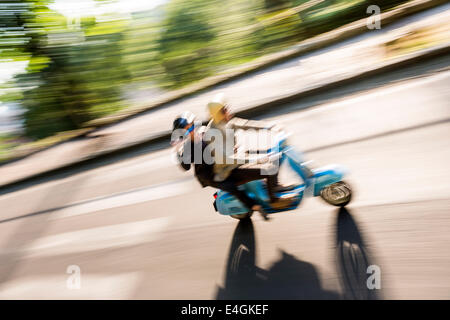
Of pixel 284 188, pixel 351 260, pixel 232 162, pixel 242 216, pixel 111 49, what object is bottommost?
pixel 351 260

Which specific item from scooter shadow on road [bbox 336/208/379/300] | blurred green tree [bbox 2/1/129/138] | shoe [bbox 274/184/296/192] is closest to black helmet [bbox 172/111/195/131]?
shoe [bbox 274/184/296/192]

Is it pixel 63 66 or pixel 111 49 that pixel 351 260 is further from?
pixel 111 49

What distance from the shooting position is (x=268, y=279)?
11.9 feet

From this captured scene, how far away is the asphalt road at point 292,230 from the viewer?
3350mm

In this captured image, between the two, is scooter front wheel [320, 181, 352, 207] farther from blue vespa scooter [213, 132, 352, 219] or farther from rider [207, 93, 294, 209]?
rider [207, 93, 294, 209]

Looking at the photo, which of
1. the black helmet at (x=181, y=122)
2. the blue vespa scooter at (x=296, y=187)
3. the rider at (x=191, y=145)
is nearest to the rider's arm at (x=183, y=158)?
the rider at (x=191, y=145)

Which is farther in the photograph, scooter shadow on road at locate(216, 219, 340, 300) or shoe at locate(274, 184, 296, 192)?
shoe at locate(274, 184, 296, 192)

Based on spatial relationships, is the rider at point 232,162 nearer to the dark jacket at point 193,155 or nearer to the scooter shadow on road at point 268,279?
the dark jacket at point 193,155

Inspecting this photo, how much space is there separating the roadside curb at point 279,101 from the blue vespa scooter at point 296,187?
2.91 metres

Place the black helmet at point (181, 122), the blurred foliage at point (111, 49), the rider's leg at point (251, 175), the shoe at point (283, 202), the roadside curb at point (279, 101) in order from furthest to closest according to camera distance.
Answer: the blurred foliage at point (111, 49)
the roadside curb at point (279, 101)
the shoe at point (283, 202)
the rider's leg at point (251, 175)
the black helmet at point (181, 122)

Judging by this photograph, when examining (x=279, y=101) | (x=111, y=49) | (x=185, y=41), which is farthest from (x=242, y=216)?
(x=185, y=41)

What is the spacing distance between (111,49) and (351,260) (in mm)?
15406

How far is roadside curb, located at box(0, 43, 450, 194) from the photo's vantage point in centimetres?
567

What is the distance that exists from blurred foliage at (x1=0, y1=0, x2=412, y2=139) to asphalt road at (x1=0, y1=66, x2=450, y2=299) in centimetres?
557
